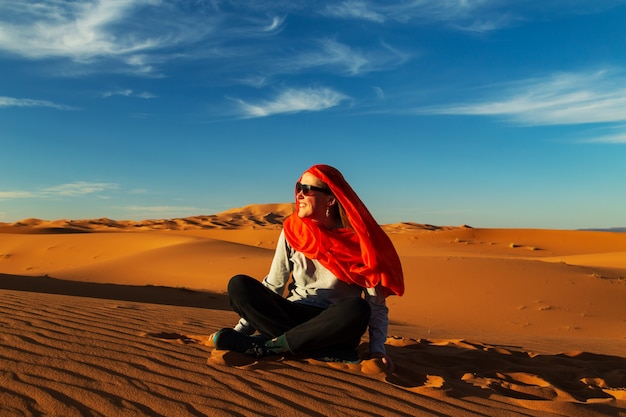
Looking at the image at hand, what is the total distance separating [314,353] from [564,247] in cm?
3520

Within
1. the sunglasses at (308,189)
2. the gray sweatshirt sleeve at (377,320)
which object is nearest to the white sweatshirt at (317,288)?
the gray sweatshirt sleeve at (377,320)

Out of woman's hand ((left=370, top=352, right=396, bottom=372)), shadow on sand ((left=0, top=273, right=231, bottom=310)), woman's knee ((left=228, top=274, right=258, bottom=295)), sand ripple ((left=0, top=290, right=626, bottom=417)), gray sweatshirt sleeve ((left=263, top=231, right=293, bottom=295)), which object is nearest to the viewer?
sand ripple ((left=0, top=290, right=626, bottom=417))

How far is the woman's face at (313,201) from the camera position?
3926 millimetres

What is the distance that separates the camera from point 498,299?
13.0m

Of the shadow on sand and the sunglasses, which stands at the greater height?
the sunglasses

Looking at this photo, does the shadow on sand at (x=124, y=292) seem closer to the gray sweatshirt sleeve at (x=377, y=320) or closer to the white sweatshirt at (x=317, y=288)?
the white sweatshirt at (x=317, y=288)

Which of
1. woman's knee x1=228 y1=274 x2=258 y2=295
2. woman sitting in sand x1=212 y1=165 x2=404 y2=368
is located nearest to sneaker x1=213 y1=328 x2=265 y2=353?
woman sitting in sand x1=212 y1=165 x2=404 y2=368

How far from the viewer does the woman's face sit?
3926 mm

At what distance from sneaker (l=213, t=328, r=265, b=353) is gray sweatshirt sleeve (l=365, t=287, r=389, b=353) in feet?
2.86

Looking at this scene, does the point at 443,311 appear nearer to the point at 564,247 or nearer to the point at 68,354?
the point at 68,354

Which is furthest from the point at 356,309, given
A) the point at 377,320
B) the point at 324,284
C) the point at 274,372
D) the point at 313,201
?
the point at 313,201

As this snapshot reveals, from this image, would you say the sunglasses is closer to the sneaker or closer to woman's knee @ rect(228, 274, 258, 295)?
woman's knee @ rect(228, 274, 258, 295)

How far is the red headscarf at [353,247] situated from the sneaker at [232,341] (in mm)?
784

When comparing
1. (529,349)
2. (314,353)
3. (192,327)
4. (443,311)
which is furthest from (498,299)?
(314,353)
